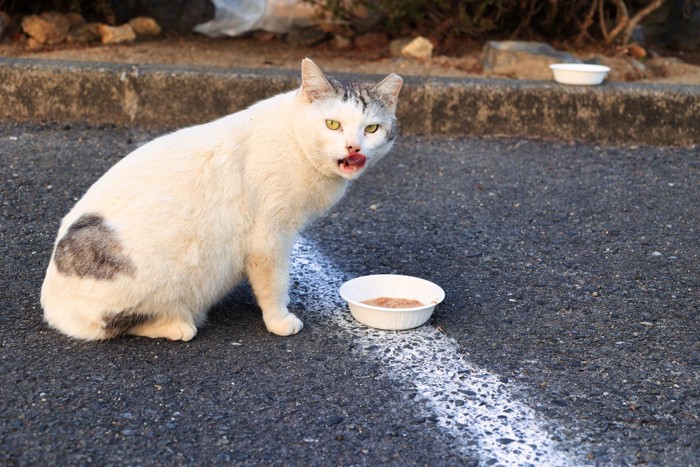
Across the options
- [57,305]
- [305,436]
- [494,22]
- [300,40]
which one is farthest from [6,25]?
[305,436]

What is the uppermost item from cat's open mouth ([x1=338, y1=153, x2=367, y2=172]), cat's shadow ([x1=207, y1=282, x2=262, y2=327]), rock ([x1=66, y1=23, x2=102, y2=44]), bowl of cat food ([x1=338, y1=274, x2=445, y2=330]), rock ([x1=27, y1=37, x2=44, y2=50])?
cat's open mouth ([x1=338, y1=153, x2=367, y2=172])

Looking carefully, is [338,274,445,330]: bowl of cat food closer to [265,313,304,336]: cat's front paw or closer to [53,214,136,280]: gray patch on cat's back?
[265,313,304,336]: cat's front paw

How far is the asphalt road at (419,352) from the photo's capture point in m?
3.00

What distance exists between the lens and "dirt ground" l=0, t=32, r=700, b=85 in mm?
7465

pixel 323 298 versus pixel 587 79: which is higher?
pixel 587 79

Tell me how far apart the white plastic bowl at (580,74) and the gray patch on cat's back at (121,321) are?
14.0 ft

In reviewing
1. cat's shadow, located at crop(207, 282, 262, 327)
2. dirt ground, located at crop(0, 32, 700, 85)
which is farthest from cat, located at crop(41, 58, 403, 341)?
dirt ground, located at crop(0, 32, 700, 85)

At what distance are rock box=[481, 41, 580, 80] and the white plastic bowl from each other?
1.92ft

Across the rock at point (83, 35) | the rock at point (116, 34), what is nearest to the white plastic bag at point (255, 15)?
the rock at point (116, 34)

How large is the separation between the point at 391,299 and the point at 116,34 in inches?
199

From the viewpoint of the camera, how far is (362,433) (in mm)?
3051

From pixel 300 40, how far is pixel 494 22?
1.89m

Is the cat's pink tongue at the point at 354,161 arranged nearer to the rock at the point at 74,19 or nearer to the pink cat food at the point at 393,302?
the pink cat food at the point at 393,302

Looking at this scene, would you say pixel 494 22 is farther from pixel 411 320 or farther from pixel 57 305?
pixel 57 305
